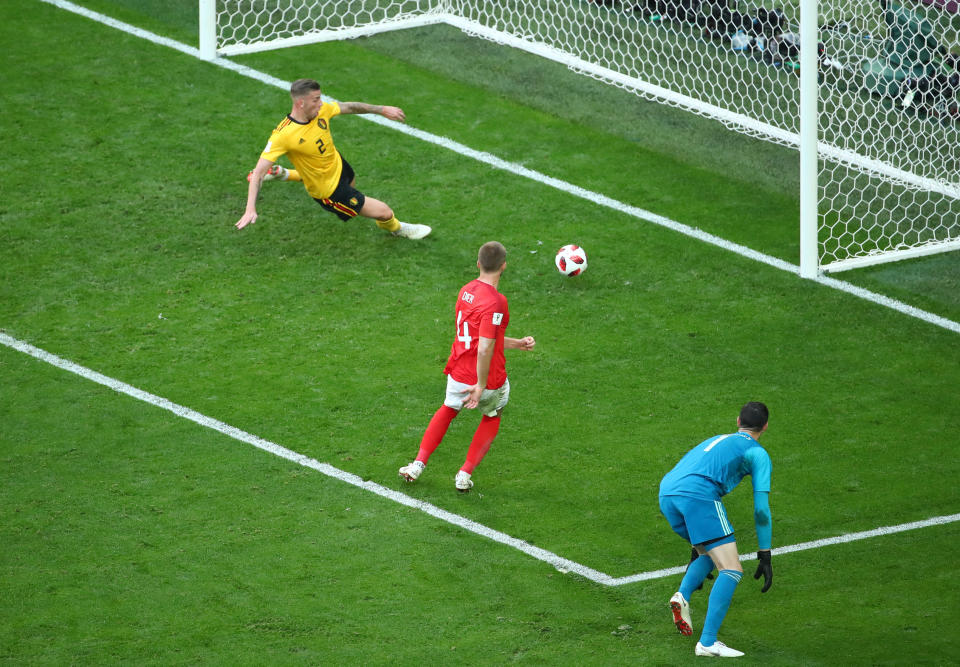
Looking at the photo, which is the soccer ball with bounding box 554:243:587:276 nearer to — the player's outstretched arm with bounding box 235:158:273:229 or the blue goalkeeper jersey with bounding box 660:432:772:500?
the player's outstretched arm with bounding box 235:158:273:229

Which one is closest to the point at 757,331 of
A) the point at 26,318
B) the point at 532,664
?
the point at 532,664

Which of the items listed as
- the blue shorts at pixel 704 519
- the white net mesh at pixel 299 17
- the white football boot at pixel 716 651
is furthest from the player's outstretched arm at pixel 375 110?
the white football boot at pixel 716 651

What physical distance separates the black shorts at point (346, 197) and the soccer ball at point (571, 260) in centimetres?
175

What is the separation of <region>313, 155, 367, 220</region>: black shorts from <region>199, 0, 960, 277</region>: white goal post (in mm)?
3271

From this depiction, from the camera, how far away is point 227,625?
286 inches

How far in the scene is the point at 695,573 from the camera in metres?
7.19

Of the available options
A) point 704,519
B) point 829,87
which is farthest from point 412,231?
point 704,519

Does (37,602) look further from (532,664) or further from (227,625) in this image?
(532,664)

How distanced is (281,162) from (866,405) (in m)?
6.28

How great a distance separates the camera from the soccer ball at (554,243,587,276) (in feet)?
35.8

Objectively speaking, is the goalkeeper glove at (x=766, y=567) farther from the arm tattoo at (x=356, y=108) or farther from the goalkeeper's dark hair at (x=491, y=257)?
the arm tattoo at (x=356, y=108)

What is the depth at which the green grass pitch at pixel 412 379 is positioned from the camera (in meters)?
7.41

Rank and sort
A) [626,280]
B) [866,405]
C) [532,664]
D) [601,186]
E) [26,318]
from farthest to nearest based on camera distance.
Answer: [601,186]
[626,280]
[26,318]
[866,405]
[532,664]

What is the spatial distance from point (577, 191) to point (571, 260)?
5.37 feet
